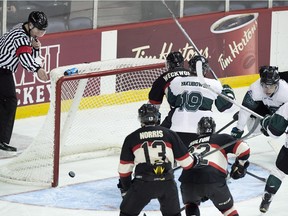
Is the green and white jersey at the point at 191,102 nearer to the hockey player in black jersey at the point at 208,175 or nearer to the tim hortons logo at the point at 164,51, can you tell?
the hockey player in black jersey at the point at 208,175

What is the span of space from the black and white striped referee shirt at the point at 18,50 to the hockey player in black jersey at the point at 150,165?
2329 mm

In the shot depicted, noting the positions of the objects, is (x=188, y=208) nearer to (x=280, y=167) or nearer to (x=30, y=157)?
(x=280, y=167)

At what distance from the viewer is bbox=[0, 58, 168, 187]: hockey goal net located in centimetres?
891

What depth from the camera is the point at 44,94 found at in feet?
36.2

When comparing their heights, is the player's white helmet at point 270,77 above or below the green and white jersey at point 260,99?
above

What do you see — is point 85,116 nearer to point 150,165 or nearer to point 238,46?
point 150,165

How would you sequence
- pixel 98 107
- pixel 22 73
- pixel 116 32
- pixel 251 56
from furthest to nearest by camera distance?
pixel 251 56 → pixel 116 32 → pixel 22 73 → pixel 98 107

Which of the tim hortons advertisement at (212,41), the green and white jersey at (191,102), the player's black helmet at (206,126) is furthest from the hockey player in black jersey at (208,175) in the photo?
the tim hortons advertisement at (212,41)

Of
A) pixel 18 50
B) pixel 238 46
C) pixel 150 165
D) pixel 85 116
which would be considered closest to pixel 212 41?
pixel 238 46

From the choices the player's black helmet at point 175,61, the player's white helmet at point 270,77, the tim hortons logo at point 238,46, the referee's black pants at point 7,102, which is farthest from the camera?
the tim hortons logo at point 238,46

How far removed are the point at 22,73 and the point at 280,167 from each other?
3.54m

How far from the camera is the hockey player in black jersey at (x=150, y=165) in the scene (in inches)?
275

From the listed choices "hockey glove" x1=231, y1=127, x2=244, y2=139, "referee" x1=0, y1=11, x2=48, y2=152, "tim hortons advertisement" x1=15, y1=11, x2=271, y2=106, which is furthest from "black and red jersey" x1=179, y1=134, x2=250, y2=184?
"tim hortons advertisement" x1=15, y1=11, x2=271, y2=106

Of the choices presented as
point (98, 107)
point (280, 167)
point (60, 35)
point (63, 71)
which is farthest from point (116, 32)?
point (280, 167)
